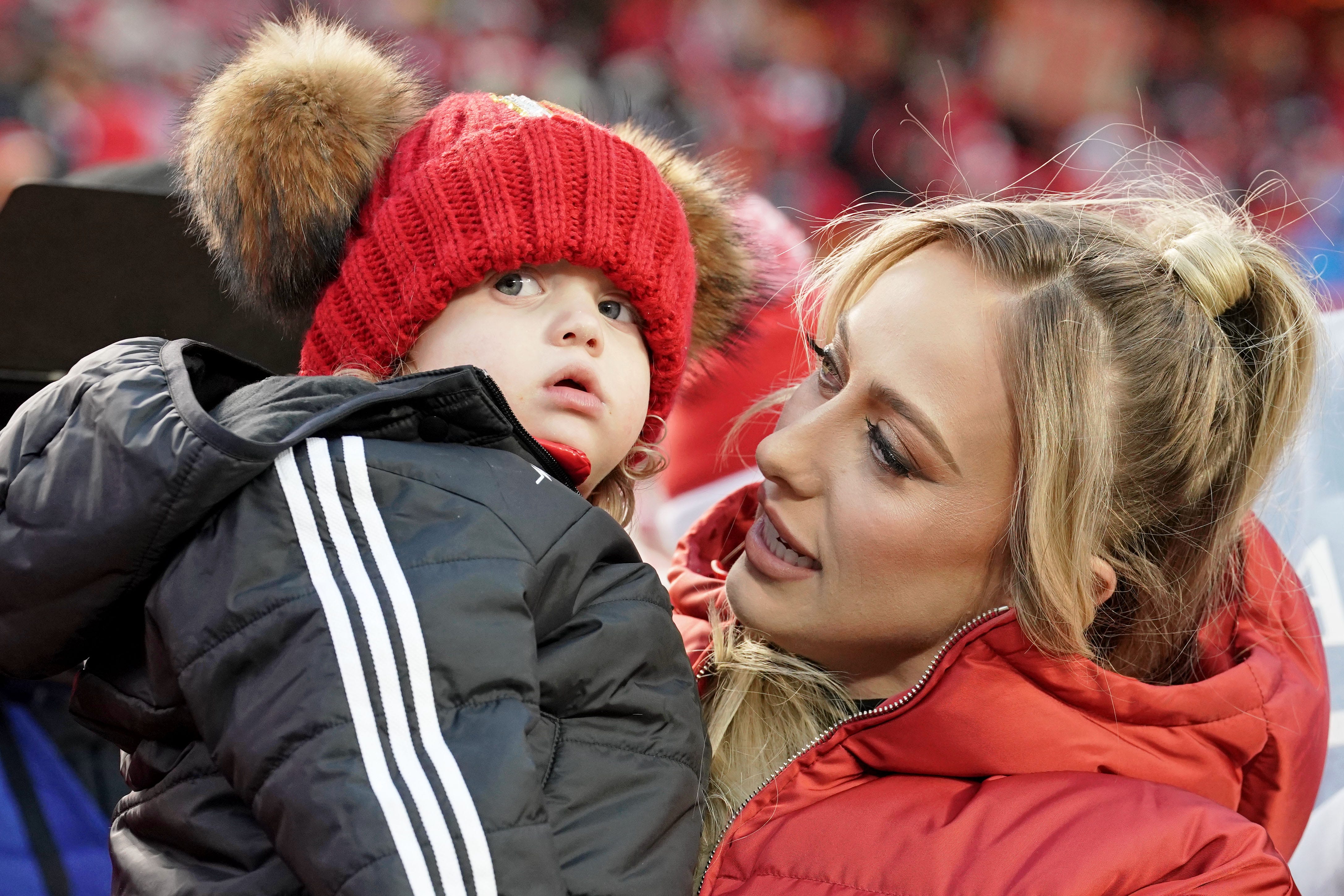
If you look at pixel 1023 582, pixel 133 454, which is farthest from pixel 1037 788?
pixel 133 454

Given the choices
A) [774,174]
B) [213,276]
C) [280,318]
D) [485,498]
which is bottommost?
[774,174]

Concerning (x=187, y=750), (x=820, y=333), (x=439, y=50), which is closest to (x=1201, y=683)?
(x=820, y=333)

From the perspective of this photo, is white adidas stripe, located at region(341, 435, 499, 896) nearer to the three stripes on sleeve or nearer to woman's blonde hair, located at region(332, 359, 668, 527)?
the three stripes on sleeve

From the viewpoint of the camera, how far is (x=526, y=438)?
108 centimetres

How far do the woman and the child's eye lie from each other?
13.0 inches

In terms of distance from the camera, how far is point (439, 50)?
4.63 m

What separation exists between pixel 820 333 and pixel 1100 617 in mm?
478

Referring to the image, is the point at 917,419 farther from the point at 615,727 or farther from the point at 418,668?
the point at 418,668

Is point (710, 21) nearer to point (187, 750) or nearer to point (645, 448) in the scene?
point (645, 448)

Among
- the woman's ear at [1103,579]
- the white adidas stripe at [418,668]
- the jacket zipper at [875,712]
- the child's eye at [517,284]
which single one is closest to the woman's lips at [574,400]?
the child's eye at [517,284]

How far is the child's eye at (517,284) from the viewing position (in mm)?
1289

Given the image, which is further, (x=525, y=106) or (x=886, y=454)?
(x=525, y=106)

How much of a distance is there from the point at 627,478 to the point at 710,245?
35cm

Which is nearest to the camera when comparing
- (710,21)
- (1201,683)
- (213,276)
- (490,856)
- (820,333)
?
(490,856)
